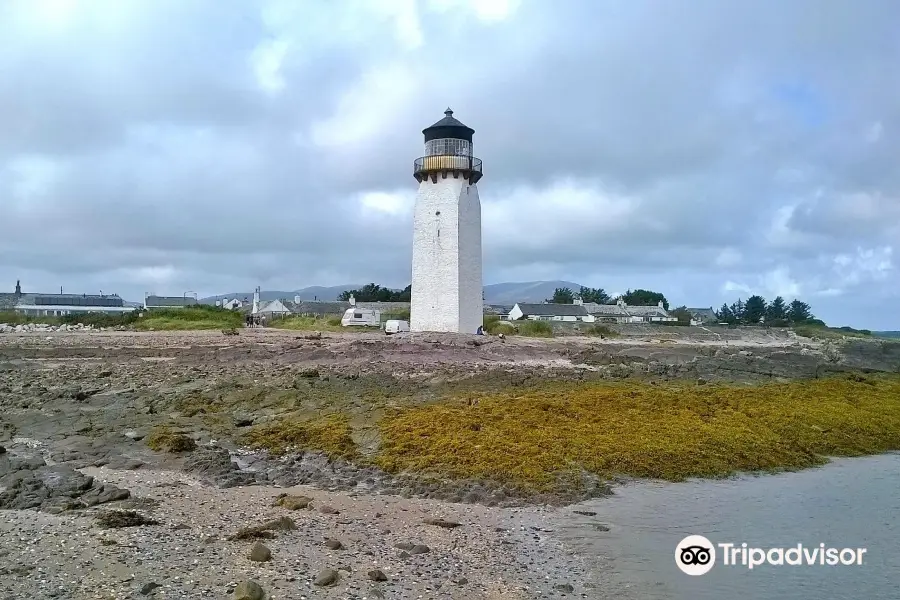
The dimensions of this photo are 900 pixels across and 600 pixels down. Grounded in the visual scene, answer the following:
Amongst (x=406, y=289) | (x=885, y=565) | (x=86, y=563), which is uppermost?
(x=406, y=289)

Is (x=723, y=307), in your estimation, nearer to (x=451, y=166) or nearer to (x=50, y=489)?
(x=451, y=166)

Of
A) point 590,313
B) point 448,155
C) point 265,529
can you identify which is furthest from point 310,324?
point 265,529

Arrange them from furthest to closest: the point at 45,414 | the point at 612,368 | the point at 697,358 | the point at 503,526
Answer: the point at 697,358
the point at 612,368
the point at 45,414
the point at 503,526

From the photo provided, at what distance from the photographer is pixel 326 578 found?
18.8 ft

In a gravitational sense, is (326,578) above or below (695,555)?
above

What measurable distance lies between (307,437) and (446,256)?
2117 cm

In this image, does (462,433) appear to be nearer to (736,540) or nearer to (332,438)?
(332,438)

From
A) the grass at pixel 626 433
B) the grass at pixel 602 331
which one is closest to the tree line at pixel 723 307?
the grass at pixel 602 331

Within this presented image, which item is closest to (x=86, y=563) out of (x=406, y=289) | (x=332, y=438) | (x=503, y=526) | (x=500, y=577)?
(x=500, y=577)

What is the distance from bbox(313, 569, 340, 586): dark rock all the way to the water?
2199mm

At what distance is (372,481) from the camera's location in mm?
9430

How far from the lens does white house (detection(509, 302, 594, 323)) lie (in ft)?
229

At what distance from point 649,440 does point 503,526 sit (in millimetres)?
4946

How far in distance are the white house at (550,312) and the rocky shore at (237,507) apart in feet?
172
